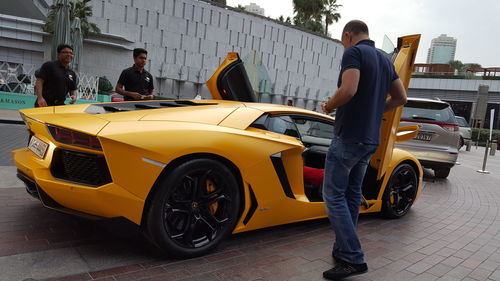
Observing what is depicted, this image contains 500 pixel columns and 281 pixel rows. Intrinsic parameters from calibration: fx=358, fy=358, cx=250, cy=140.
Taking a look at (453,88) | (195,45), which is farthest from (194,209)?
(453,88)

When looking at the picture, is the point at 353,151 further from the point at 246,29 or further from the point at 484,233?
the point at 246,29

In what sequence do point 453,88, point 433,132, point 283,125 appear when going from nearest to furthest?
point 283,125
point 433,132
point 453,88

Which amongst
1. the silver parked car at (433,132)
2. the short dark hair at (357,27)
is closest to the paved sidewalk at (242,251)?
the short dark hair at (357,27)

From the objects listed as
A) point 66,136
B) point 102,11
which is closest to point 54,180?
point 66,136

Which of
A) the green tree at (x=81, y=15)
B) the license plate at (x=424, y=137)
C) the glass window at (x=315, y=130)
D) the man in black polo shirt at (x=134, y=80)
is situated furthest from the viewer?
the green tree at (x=81, y=15)

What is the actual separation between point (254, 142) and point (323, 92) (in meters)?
45.8

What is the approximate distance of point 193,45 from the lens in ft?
115

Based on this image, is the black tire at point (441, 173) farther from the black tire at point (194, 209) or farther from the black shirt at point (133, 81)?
the black tire at point (194, 209)

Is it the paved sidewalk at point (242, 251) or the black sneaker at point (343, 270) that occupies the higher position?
the black sneaker at point (343, 270)

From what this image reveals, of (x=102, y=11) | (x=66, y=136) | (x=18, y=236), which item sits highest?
(x=102, y=11)

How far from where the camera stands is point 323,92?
1854 inches

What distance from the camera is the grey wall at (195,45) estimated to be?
29.6 m

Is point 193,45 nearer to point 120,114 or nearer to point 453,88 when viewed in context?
point 453,88

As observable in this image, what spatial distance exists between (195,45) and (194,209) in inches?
1361
